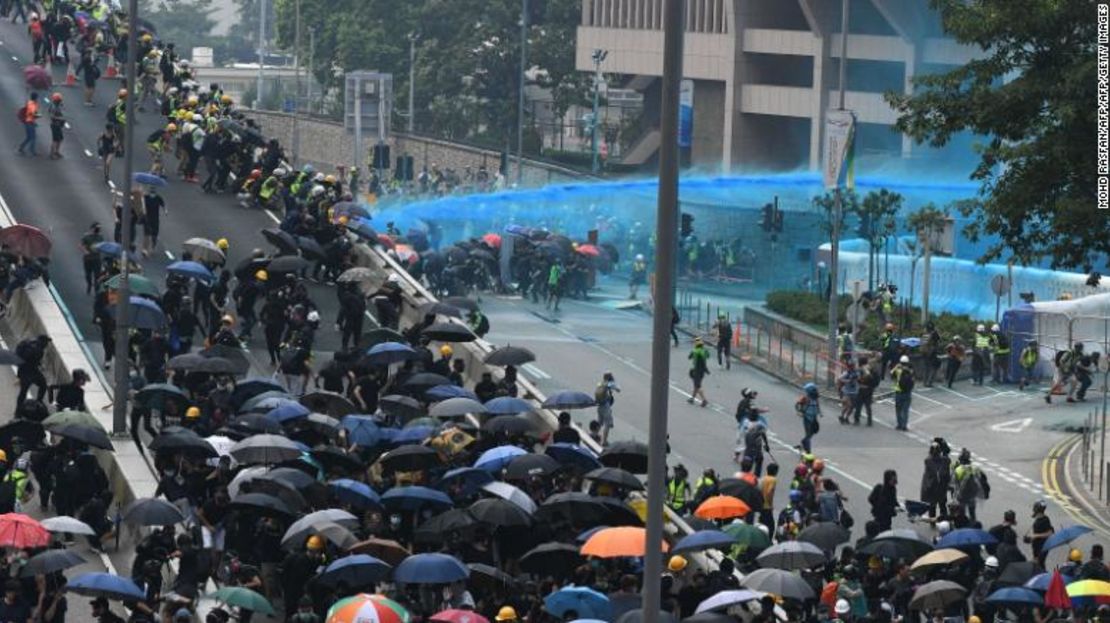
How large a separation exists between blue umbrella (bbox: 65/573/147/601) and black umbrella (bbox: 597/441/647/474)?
10.4 m

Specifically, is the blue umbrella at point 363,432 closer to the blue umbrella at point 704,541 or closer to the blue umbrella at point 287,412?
the blue umbrella at point 287,412

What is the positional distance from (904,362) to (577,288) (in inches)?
756

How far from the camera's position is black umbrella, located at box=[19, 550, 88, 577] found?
27.2 m

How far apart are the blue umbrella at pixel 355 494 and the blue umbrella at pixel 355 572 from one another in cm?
323

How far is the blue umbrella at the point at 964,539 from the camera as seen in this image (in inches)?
1293

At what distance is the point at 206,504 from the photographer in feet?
104

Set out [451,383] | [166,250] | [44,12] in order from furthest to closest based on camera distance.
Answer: [44,12], [166,250], [451,383]

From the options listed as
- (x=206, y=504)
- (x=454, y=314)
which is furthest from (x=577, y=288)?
(x=206, y=504)

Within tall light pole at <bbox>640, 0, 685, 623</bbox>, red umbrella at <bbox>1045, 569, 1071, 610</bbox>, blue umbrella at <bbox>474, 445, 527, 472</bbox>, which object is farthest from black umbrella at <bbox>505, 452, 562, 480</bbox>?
tall light pole at <bbox>640, 0, 685, 623</bbox>

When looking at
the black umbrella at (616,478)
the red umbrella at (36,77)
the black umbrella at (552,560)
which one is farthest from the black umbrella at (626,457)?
the red umbrella at (36,77)

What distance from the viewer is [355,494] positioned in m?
31.1

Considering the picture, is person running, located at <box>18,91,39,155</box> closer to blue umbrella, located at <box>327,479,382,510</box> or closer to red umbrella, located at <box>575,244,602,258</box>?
red umbrella, located at <box>575,244,602,258</box>

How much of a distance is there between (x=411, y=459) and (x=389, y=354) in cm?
723

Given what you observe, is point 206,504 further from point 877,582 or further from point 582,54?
point 582,54
